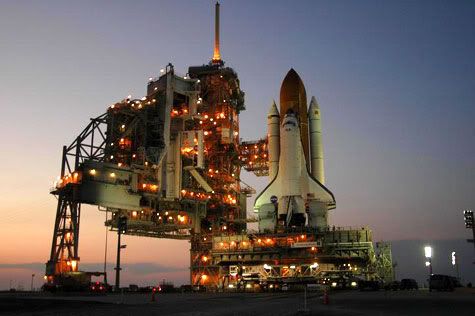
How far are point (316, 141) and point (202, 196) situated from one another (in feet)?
78.5

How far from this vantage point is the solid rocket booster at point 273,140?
92.5 m

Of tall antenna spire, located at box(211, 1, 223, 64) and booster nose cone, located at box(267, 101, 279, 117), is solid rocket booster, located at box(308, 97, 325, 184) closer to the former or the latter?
booster nose cone, located at box(267, 101, 279, 117)

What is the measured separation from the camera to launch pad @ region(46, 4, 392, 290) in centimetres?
8300

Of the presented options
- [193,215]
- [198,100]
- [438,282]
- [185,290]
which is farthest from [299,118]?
[438,282]

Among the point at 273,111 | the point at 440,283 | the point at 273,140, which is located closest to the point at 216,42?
the point at 273,111

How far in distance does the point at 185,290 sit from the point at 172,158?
24119 mm

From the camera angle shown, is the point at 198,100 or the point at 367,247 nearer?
the point at 367,247

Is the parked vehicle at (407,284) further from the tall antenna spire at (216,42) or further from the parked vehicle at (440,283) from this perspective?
the tall antenna spire at (216,42)

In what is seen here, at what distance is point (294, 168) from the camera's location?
83938mm

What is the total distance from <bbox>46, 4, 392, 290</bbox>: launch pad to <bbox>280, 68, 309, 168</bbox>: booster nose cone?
0.63 ft

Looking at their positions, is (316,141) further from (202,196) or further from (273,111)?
(202,196)

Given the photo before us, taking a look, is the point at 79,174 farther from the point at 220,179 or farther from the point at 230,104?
the point at 230,104

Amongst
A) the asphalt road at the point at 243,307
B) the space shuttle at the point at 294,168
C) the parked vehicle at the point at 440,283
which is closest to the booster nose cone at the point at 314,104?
the space shuttle at the point at 294,168

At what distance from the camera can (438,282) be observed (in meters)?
58.8
